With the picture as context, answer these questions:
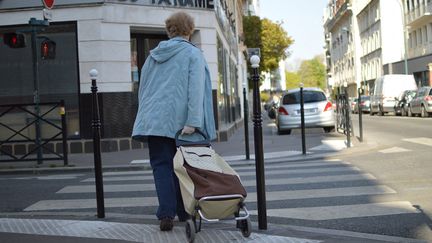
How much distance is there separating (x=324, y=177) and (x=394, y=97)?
30.8m

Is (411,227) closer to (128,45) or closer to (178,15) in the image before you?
(178,15)

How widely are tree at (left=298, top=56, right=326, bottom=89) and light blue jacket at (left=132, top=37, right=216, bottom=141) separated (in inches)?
5855

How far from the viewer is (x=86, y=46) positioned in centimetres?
1534

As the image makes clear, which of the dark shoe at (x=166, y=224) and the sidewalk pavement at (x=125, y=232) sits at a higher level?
the dark shoe at (x=166, y=224)

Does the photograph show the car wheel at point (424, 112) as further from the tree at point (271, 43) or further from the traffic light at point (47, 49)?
the tree at point (271, 43)

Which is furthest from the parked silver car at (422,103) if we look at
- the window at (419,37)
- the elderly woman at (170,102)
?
the elderly woman at (170,102)

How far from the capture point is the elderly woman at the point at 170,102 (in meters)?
4.99

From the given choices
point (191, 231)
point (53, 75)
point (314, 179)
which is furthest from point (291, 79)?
point (191, 231)

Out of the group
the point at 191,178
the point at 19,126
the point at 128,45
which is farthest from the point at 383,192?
the point at 19,126

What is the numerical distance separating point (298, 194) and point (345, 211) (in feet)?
4.03

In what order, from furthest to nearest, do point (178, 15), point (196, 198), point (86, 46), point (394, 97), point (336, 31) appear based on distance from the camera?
1. point (336, 31)
2. point (394, 97)
3. point (86, 46)
4. point (178, 15)
5. point (196, 198)

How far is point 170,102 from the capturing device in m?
5.00

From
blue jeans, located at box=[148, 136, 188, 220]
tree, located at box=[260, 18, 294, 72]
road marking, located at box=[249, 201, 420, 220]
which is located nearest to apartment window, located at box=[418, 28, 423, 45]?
tree, located at box=[260, 18, 294, 72]

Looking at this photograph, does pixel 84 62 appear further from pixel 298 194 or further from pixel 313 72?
pixel 313 72
